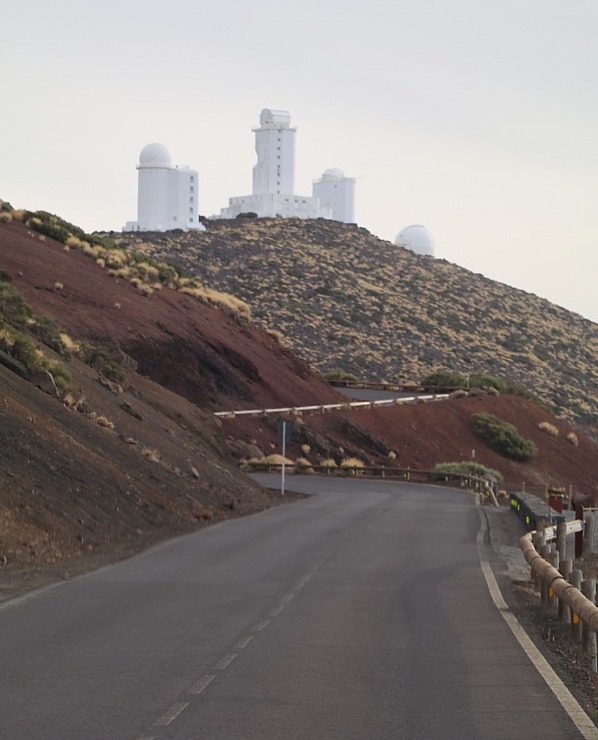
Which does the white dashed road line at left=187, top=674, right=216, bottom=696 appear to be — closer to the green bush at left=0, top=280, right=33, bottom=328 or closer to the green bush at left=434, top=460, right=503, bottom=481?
the green bush at left=0, top=280, right=33, bottom=328

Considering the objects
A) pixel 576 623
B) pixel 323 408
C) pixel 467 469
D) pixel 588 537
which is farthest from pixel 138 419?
pixel 323 408

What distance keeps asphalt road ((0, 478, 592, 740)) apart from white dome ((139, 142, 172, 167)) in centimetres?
10572

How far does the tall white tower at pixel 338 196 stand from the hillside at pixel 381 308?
8.18 m

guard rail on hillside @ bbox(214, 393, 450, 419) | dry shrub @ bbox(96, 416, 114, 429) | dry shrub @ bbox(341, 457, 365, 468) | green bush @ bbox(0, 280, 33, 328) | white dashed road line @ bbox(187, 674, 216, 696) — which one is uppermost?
green bush @ bbox(0, 280, 33, 328)

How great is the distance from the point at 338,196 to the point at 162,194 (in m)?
28.8

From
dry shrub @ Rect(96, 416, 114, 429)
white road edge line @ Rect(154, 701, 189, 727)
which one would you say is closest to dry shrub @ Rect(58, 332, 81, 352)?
dry shrub @ Rect(96, 416, 114, 429)

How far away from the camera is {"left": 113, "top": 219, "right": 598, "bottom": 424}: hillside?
310ft

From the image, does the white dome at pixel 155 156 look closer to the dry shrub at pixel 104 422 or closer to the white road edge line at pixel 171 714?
the dry shrub at pixel 104 422

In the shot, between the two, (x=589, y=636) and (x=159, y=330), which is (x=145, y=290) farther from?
(x=589, y=636)

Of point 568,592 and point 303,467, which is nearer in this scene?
point 568,592

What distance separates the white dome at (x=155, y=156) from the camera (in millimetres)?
121694

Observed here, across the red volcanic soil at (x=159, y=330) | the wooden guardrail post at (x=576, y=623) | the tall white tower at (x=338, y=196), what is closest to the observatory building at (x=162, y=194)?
the tall white tower at (x=338, y=196)

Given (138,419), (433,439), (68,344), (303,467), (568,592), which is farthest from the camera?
(433,439)

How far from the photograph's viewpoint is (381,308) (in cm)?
10781
